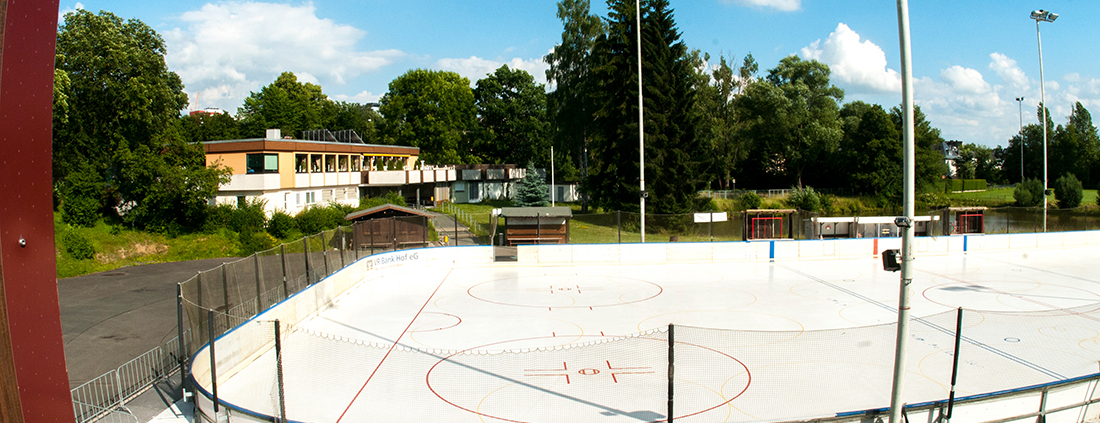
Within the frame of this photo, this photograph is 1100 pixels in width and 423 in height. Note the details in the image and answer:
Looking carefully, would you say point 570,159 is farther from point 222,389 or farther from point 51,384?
point 51,384

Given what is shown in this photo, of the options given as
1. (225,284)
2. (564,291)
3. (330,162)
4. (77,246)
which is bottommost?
(564,291)

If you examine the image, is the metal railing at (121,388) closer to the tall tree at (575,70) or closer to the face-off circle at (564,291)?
the face-off circle at (564,291)

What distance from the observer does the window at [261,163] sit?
3712 centimetres

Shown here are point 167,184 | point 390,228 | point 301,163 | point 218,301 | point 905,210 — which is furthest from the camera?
point 301,163

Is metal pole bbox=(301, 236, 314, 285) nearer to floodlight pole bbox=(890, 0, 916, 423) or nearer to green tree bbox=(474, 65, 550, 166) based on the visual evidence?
floodlight pole bbox=(890, 0, 916, 423)

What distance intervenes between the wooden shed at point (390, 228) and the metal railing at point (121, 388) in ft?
39.6

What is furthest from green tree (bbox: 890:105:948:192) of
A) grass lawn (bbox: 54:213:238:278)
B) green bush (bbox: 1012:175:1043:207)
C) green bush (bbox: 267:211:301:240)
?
grass lawn (bbox: 54:213:238:278)

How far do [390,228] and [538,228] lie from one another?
6.50 meters

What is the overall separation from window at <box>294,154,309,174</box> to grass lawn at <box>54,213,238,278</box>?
6118 millimetres

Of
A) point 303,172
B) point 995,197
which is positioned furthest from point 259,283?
point 995,197

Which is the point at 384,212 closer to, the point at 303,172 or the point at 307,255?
the point at 303,172

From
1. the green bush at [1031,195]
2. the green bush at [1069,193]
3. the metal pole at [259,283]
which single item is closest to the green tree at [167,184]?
the metal pole at [259,283]

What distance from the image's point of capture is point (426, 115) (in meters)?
63.0

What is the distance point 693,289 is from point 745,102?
49.8m
